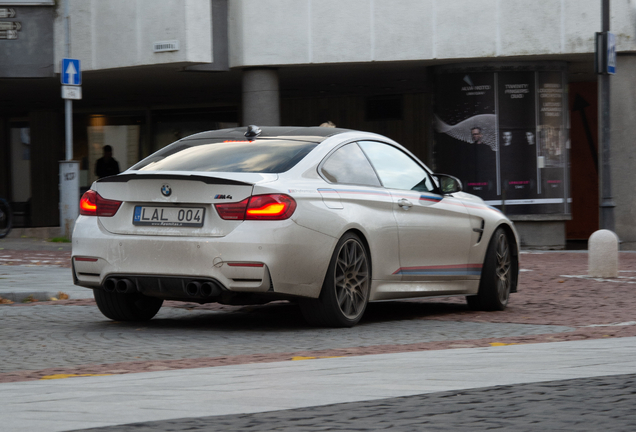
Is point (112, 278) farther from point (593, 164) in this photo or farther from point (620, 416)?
point (593, 164)

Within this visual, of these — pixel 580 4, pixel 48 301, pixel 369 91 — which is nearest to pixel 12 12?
pixel 369 91

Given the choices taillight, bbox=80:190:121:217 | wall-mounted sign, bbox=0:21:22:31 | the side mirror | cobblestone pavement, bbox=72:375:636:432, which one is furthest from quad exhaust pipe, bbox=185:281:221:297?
wall-mounted sign, bbox=0:21:22:31

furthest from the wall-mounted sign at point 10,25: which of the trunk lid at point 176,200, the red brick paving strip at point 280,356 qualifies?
the red brick paving strip at point 280,356

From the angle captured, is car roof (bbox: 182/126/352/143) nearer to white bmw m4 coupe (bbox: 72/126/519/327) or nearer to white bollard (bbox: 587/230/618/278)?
white bmw m4 coupe (bbox: 72/126/519/327)

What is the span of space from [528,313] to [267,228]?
10.2 ft

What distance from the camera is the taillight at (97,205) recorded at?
7656mm

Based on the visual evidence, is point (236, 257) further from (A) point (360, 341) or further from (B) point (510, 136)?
(B) point (510, 136)

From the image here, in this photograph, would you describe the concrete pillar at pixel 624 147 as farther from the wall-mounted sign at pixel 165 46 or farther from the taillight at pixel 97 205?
the taillight at pixel 97 205

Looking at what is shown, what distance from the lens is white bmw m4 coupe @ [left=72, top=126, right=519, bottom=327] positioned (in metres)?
7.24

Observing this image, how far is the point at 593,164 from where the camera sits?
2642cm

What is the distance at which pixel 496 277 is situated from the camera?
945 centimetres

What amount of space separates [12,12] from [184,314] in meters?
15.1

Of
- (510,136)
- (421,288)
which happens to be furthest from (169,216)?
(510,136)

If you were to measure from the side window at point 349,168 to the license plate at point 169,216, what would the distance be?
3.44 ft
